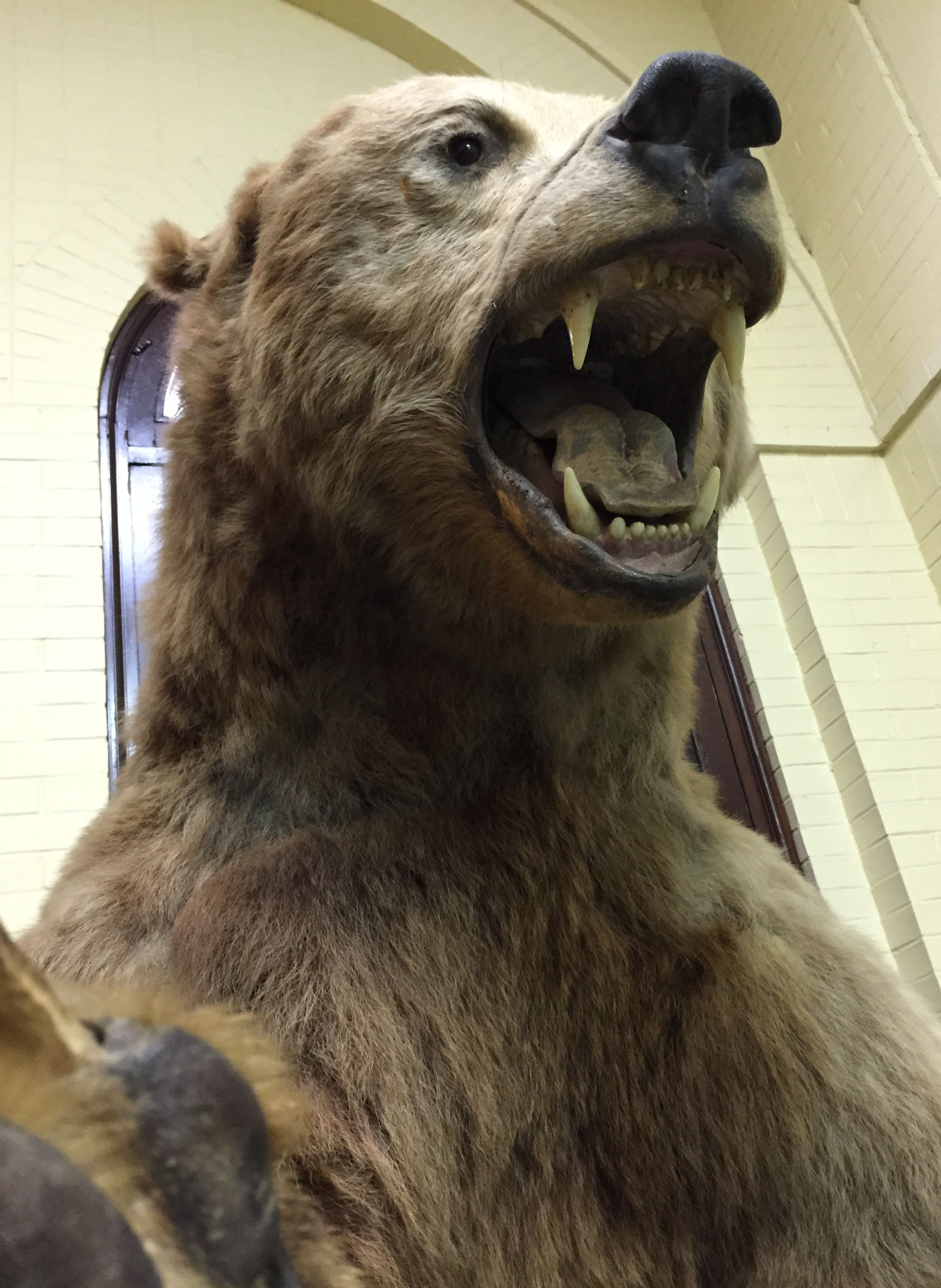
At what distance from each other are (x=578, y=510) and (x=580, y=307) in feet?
0.75

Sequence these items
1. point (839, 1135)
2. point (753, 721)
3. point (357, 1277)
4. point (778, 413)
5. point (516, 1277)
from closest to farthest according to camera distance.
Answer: point (357, 1277) < point (516, 1277) < point (839, 1135) < point (753, 721) < point (778, 413)

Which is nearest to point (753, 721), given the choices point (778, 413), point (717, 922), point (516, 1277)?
point (778, 413)

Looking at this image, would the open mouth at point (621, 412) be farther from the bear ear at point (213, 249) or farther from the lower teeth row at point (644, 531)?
the bear ear at point (213, 249)

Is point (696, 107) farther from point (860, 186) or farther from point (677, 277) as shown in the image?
point (860, 186)

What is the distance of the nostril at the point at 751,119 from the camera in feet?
3.34

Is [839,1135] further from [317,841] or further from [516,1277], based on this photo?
[317,841]

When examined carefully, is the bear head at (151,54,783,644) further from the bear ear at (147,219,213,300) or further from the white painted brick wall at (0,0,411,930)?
the white painted brick wall at (0,0,411,930)

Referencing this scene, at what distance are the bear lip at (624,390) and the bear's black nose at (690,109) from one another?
87 mm

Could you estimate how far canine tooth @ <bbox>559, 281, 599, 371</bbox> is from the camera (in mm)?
1037

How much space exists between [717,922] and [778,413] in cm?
312

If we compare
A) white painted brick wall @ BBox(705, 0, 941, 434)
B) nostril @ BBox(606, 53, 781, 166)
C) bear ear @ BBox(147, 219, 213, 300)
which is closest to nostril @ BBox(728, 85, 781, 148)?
nostril @ BBox(606, 53, 781, 166)

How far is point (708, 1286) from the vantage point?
95 centimetres

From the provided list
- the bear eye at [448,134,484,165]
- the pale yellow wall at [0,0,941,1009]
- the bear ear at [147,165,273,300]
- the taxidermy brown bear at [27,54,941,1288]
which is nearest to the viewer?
the taxidermy brown bear at [27,54,941,1288]

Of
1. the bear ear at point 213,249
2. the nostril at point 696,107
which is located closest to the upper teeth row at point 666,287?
the nostril at point 696,107
